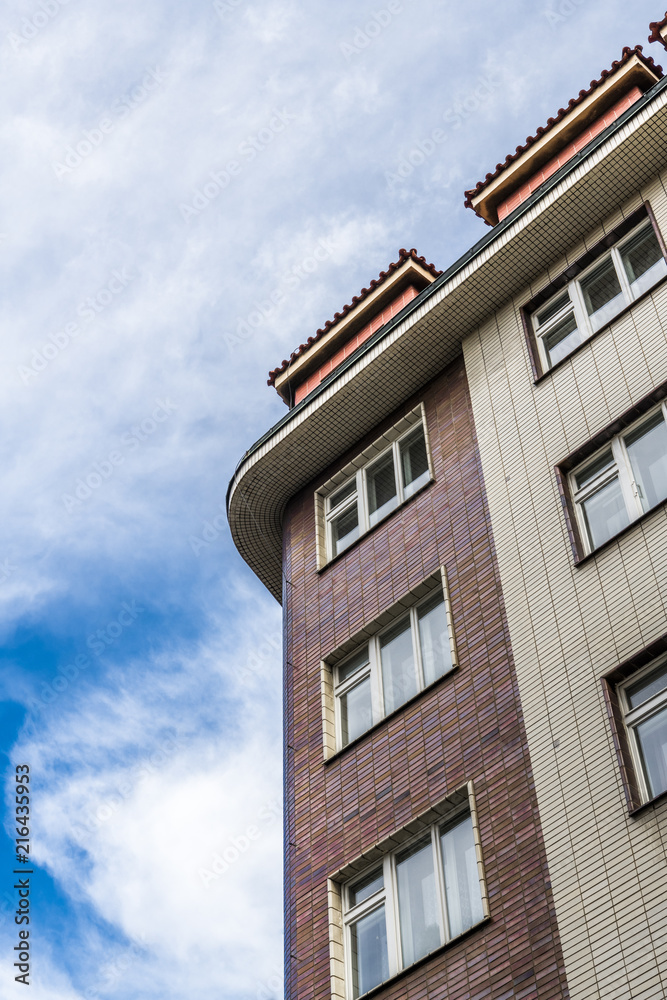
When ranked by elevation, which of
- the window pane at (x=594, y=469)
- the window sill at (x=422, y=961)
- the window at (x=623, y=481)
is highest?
the window pane at (x=594, y=469)

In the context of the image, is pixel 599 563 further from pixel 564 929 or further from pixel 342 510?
pixel 342 510

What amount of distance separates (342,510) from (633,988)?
468 inches

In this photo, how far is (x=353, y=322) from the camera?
83.8 ft

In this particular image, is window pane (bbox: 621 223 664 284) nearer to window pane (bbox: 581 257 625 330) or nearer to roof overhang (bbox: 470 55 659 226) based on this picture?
window pane (bbox: 581 257 625 330)

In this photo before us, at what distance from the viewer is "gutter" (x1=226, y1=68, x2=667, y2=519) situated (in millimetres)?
20203

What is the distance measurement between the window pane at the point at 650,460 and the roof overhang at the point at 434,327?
4864mm

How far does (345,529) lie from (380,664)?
374 cm

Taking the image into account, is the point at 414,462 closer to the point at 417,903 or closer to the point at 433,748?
the point at 433,748

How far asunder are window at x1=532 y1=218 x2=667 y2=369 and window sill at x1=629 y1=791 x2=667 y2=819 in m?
8.08

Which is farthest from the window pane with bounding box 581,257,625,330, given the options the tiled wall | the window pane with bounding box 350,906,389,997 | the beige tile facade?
the window pane with bounding box 350,906,389,997

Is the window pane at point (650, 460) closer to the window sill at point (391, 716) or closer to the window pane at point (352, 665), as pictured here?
the window sill at point (391, 716)

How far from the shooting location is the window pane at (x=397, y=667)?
61.9 ft

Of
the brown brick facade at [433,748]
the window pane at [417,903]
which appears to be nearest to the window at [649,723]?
the brown brick facade at [433,748]

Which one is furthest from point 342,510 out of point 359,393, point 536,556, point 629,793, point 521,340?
point 629,793
